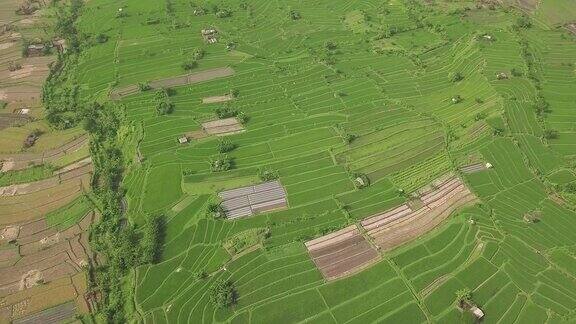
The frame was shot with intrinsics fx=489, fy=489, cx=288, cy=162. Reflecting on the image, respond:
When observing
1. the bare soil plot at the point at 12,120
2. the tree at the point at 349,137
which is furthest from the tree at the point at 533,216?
the bare soil plot at the point at 12,120

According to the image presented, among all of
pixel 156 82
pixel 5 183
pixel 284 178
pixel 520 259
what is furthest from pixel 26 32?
pixel 520 259

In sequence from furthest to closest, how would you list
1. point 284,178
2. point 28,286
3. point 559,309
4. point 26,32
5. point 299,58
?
point 26,32 → point 299,58 → point 284,178 → point 28,286 → point 559,309

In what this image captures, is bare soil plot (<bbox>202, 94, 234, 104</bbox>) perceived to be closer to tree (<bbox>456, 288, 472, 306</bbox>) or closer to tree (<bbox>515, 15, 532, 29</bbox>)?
tree (<bbox>456, 288, 472, 306</bbox>)

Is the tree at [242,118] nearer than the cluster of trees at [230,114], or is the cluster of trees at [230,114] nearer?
the tree at [242,118]

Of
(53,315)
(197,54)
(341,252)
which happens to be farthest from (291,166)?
(197,54)

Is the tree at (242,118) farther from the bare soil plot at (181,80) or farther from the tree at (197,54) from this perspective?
the tree at (197,54)

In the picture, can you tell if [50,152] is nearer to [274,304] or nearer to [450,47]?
[274,304]

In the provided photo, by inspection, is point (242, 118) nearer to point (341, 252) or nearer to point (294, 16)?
point (341, 252)
